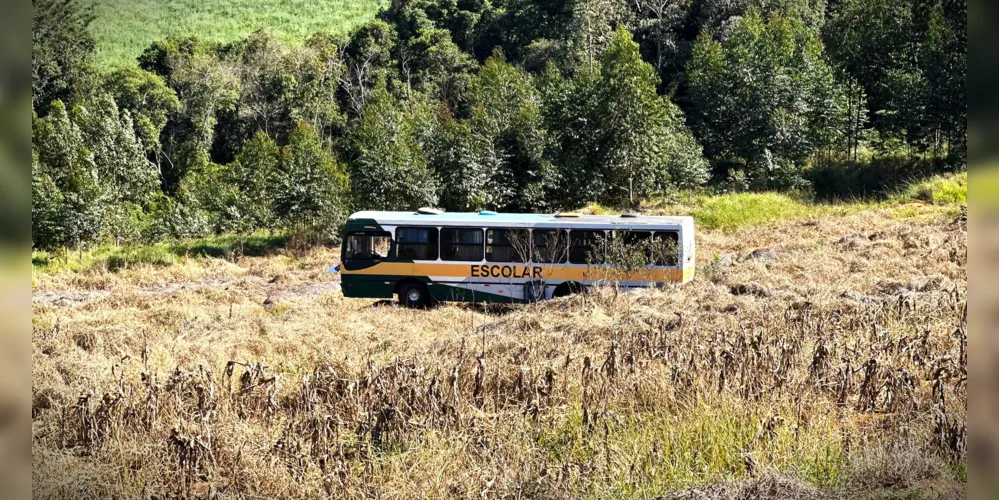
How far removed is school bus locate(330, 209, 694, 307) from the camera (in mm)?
16906

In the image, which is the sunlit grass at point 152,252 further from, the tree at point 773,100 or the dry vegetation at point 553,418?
the tree at point 773,100

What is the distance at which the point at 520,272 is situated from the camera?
17.5 meters

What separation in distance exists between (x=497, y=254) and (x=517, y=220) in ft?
2.77

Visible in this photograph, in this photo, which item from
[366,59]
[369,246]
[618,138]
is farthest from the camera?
[366,59]

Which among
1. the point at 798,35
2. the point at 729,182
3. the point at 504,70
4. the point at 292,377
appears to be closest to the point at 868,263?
the point at 292,377

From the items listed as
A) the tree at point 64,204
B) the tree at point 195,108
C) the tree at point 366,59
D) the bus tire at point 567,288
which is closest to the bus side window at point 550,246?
the bus tire at point 567,288

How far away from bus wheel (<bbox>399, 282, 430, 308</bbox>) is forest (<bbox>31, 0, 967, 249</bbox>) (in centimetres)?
1366

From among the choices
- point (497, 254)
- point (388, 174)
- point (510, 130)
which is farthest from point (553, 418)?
point (510, 130)

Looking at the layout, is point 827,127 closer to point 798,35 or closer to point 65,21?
point 798,35

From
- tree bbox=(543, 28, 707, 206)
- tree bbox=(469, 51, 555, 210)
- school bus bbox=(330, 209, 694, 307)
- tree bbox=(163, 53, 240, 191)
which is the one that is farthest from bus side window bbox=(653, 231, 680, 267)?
tree bbox=(163, 53, 240, 191)

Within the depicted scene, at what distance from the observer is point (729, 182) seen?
3750cm

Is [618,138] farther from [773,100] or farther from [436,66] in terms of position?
[436,66]

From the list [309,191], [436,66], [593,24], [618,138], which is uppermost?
[593,24]

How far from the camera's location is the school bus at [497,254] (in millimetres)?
16906
